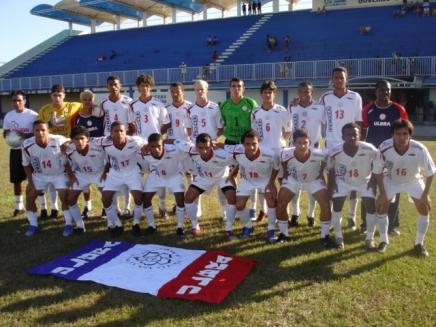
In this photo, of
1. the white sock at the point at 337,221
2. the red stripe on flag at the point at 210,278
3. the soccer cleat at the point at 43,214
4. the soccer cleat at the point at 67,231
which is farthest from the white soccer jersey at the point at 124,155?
the white sock at the point at 337,221

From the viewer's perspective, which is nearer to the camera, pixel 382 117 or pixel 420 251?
pixel 420 251

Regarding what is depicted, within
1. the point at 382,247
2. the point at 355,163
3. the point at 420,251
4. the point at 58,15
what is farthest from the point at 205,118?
the point at 58,15

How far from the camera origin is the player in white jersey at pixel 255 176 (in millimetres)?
5902

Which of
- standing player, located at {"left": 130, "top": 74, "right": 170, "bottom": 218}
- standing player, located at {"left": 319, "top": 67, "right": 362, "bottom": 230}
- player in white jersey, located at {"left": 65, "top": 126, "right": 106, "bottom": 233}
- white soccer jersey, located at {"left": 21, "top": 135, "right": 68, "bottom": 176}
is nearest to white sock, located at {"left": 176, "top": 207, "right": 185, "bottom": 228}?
standing player, located at {"left": 130, "top": 74, "right": 170, "bottom": 218}

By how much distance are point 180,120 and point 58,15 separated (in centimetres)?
4120

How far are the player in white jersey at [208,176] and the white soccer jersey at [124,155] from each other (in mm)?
621

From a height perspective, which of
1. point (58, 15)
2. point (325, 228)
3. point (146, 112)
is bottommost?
point (325, 228)

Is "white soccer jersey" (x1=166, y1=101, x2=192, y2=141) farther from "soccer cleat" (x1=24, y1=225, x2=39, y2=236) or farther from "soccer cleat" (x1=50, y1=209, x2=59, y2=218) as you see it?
"soccer cleat" (x1=24, y1=225, x2=39, y2=236)

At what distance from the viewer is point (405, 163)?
17.7ft

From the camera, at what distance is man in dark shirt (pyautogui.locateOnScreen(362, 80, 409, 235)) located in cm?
584

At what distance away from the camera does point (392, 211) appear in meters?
6.11

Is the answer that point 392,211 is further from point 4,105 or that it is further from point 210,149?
point 4,105

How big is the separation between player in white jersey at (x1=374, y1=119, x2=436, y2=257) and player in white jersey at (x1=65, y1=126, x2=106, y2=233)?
388cm

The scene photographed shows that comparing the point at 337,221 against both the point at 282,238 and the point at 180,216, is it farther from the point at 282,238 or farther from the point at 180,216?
the point at 180,216
